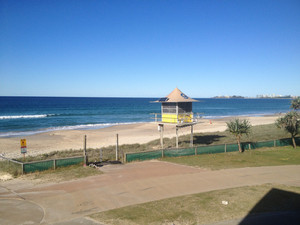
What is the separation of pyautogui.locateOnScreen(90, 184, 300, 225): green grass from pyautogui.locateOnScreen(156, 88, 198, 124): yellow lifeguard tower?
11429 millimetres

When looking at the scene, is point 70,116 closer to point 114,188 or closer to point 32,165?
point 32,165

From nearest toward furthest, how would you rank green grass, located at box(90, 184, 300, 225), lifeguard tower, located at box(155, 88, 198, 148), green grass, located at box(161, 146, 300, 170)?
green grass, located at box(90, 184, 300, 225) < green grass, located at box(161, 146, 300, 170) < lifeguard tower, located at box(155, 88, 198, 148)

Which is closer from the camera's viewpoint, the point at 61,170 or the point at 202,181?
the point at 202,181

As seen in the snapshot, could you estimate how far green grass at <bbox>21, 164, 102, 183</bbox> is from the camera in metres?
15.6

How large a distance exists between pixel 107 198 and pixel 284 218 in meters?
7.80

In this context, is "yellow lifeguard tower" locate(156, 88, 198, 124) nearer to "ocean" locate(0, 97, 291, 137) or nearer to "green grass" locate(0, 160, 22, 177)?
"ocean" locate(0, 97, 291, 137)

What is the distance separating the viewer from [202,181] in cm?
1484

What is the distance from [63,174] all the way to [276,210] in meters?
12.5

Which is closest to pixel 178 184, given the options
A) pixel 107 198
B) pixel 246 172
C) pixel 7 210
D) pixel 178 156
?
pixel 107 198

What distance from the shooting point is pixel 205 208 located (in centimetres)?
1074

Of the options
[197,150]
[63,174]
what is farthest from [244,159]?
[63,174]

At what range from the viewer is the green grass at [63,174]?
1555 centimetres

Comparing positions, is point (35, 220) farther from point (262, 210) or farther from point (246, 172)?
point (246, 172)

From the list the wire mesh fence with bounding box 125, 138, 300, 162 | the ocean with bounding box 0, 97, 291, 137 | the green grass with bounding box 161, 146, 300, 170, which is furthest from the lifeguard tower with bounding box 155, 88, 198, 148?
the green grass with bounding box 161, 146, 300, 170
